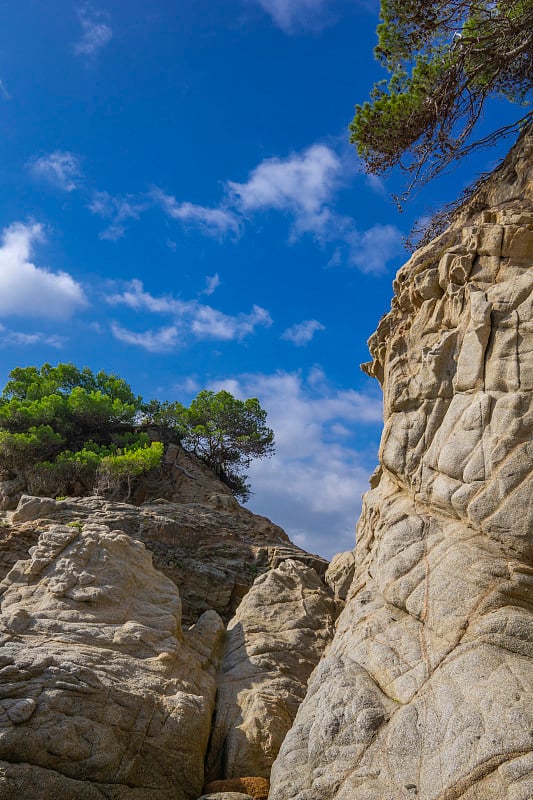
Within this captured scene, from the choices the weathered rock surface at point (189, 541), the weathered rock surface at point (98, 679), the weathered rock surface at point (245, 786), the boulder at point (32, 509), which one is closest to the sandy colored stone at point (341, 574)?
the weathered rock surface at point (189, 541)

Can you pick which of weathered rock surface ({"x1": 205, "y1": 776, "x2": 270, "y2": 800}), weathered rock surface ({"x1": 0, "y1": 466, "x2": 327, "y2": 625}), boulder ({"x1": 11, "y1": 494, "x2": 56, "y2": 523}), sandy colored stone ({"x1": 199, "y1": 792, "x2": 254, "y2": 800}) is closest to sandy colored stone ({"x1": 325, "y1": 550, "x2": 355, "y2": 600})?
weathered rock surface ({"x1": 0, "y1": 466, "x2": 327, "y2": 625})

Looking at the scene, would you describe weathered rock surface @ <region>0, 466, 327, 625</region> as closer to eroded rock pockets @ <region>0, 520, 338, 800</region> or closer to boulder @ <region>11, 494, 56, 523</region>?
boulder @ <region>11, 494, 56, 523</region>

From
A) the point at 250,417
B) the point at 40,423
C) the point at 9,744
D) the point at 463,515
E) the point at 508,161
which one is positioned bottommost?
the point at 9,744

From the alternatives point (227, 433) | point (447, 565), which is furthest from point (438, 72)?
point (227, 433)

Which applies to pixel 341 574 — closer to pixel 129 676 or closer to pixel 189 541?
pixel 189 541

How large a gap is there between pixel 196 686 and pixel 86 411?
86.1 ft

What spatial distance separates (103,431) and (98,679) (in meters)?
27.6

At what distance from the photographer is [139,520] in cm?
2262

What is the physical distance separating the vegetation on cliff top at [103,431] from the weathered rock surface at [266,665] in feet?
51.1

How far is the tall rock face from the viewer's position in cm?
848

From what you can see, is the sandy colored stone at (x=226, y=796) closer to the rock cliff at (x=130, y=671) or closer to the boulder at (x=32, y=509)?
the rock cliff at (x=130, y=671)

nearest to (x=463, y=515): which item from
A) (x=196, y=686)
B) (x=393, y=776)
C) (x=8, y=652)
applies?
(x=393, y=776)

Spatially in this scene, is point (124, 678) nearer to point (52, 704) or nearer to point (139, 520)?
point (52, 704)

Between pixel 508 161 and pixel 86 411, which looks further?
pixel 86 411
